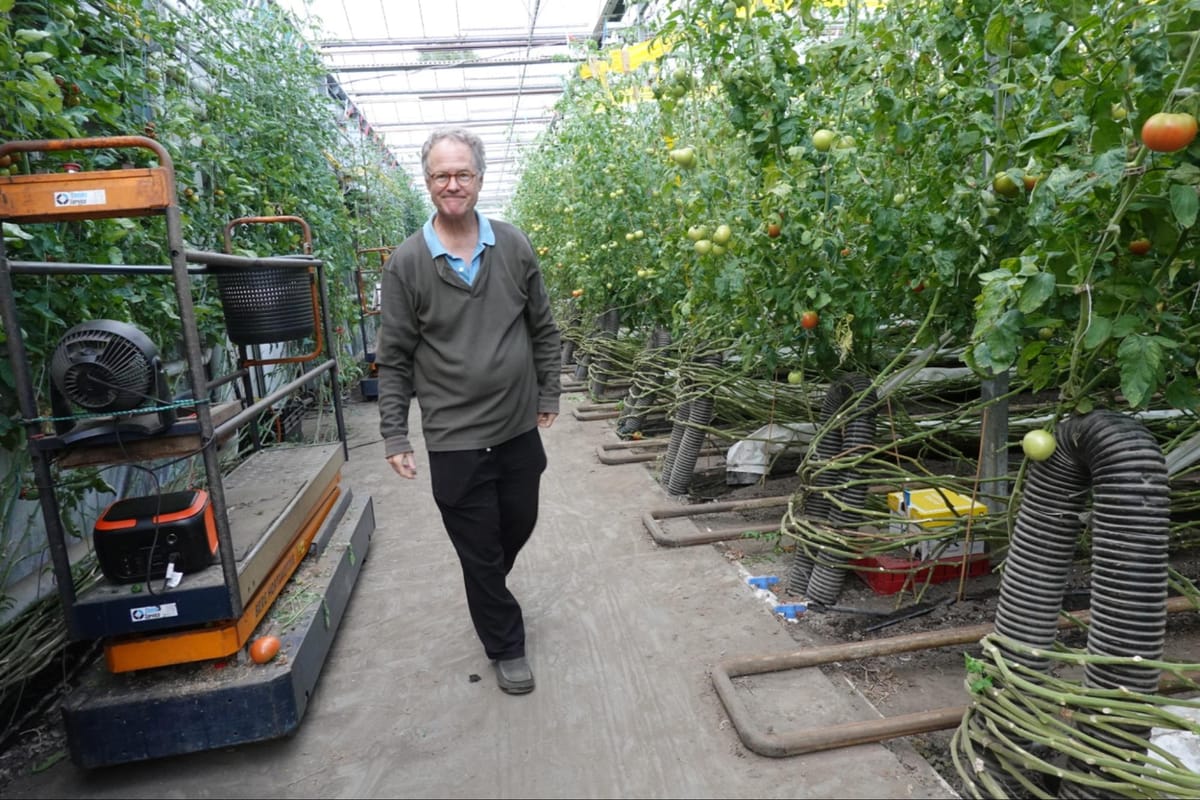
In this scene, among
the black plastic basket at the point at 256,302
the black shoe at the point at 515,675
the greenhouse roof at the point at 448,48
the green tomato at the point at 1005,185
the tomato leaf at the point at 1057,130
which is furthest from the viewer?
the greenhouse roof at the point at 448,48

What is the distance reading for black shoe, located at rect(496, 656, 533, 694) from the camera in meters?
2.22

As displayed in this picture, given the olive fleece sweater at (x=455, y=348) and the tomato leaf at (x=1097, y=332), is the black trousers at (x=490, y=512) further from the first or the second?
the tomato leaf at (x=1097, y=332)

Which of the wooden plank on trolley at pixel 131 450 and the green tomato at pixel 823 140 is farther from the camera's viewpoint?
the green tomato at pixel 823 140

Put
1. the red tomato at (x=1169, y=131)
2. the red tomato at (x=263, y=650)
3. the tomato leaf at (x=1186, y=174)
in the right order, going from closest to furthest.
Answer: the red tomato at (x=1169, y=131) → the tomato leaf at (x=1186, y=174) → the red tomato at (x=263, y=650)

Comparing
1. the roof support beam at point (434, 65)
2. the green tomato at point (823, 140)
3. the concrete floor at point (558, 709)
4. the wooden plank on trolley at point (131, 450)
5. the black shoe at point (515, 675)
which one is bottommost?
the concrete floor at point (558, 709)

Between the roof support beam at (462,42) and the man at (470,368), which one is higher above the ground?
the roof support beam at (462,42)

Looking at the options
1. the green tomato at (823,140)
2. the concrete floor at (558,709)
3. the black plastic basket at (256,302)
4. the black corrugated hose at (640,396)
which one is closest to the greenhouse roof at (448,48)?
the black corrugated hose at (640,396)

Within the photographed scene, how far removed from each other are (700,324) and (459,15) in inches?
286

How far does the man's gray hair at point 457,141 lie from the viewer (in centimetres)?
207

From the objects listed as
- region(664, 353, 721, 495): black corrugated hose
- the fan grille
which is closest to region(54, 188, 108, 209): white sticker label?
the fan grille

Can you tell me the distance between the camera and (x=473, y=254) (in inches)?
84.8

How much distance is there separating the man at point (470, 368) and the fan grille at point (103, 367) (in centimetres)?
61

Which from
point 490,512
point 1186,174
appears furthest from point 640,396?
point 1186,174

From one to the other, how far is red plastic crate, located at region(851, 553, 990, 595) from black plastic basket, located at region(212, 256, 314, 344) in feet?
8.58
